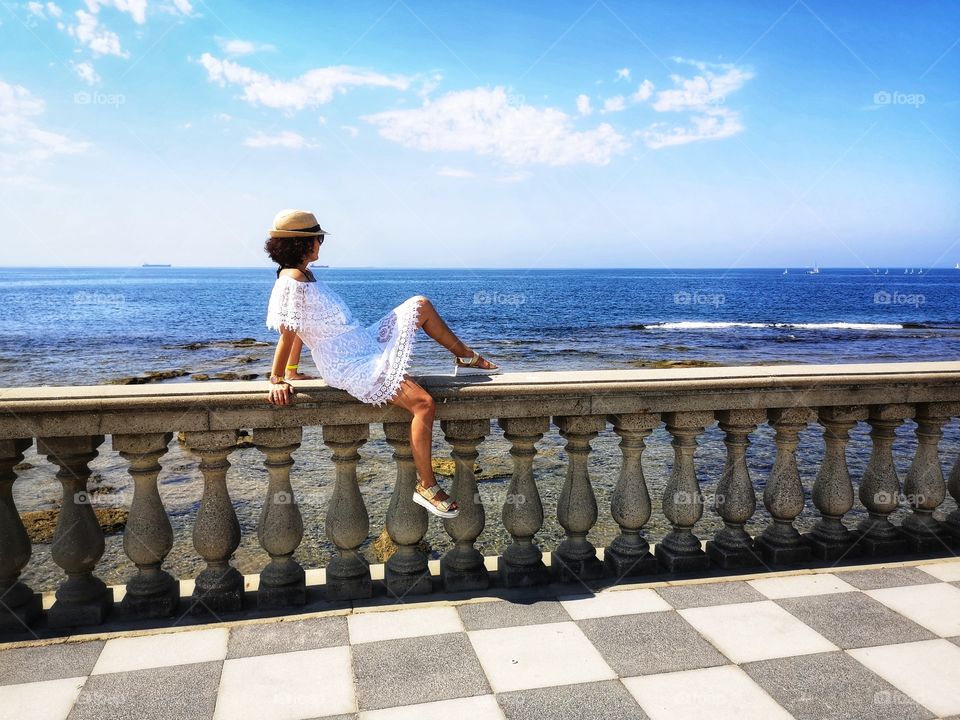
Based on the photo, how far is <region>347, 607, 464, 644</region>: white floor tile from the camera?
10.6ft

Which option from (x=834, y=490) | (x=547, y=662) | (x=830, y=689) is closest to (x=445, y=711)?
(x=547, y=662)

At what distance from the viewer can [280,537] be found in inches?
140

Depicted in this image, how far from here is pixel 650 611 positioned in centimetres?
346

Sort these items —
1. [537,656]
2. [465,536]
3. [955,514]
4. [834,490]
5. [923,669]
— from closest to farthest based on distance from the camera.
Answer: [923,669]
[537,656]
[465,536]
[834,490]
[955,514]

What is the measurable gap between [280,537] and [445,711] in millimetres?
1350

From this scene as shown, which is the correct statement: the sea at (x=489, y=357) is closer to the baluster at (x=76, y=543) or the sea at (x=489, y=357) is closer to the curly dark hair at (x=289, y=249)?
the baluster at (x=76, y=543)

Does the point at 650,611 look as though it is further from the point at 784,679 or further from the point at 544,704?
the point at 544,704

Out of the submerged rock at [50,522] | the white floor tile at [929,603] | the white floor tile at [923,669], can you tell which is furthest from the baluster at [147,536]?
the submerged rock at [50,522]

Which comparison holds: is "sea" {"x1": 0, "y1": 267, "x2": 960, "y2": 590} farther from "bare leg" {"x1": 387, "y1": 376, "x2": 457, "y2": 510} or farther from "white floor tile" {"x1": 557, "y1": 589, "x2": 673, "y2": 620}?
"white floor tile" {"x1": 557, "y1": 589, "x2": 673, "y2": 620}

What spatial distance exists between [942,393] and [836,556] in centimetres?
114

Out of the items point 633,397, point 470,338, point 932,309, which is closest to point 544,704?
point 633,397

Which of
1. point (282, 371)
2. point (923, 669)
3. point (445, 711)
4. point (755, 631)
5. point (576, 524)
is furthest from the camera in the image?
point (576, 524)

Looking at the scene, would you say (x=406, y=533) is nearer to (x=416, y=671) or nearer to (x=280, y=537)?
(x=280, y=537)

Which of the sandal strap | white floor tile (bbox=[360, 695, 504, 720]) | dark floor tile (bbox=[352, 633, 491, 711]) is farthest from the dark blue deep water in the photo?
white floor tile (bbox=[360, 695, 504, 720])
